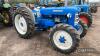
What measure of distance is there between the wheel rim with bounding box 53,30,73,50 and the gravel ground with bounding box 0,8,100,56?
0.73 feet

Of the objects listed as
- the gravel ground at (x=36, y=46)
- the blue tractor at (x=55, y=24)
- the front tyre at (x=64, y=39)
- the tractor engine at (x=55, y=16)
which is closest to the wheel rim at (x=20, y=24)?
the blue tractor at (x=55, y=24)

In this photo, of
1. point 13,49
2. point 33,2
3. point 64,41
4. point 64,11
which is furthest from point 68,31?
point 33,2

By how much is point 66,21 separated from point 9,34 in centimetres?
231

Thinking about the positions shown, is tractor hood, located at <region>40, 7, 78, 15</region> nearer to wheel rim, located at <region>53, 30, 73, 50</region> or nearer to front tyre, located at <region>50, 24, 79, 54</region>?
front tyre, located at <region>50, 24, 79, 54</region>

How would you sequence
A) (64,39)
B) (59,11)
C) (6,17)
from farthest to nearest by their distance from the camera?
(6,17) → (59,11) → (64,39)

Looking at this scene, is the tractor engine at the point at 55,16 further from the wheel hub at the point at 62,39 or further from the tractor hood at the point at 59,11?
the wheel hub at the point at 62,39

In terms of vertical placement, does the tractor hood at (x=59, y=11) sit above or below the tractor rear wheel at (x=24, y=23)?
above

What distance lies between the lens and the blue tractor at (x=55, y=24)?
4.99m

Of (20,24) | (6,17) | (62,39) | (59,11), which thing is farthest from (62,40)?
(6,17)

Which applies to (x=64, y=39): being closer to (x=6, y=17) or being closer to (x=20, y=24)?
(x=20, y=24)

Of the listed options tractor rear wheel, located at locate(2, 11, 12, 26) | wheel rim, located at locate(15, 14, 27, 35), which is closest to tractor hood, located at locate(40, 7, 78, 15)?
wheel rim, located at locate(15, 14, 27, 35)

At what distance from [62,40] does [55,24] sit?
38.0 inches

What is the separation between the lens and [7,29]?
7793 mm

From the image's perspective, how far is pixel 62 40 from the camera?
5137 millimetres
